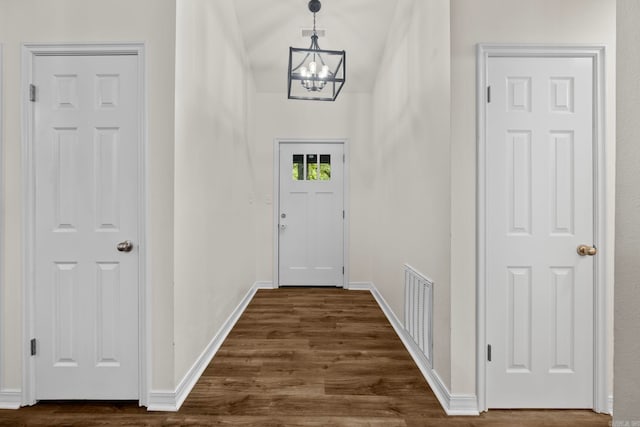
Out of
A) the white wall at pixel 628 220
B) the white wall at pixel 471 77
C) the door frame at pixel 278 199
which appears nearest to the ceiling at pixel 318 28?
the door frame at pixel 278 199

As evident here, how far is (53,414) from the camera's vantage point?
1909mm

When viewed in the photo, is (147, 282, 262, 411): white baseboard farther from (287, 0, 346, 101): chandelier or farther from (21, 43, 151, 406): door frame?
(287, 0, 346, 101): chandelier

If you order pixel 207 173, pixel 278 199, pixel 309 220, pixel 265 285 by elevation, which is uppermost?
pixel 207 173

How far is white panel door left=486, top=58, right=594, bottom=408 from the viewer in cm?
196

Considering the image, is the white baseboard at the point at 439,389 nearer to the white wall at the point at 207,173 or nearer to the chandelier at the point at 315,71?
the white wall at the point at 207,173

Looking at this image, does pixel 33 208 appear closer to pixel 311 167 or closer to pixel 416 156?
pixel 416 156

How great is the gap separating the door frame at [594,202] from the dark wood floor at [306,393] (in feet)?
0.81

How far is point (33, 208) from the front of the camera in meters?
2.01

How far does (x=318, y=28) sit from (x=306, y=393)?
3.62 metres

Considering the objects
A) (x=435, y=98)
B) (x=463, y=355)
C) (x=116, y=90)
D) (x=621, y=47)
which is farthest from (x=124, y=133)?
(x=463, y=355)

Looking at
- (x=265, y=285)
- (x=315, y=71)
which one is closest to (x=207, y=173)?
(x=315, y=71)

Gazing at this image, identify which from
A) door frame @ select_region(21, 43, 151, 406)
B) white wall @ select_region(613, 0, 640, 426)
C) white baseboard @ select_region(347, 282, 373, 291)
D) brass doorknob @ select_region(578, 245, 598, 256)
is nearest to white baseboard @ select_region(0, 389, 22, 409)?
door frame @ select_region(21, 43, 151, 406)

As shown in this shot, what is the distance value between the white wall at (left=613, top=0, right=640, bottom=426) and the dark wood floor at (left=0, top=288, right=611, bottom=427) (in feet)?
4.45

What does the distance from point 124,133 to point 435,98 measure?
1.93 m
